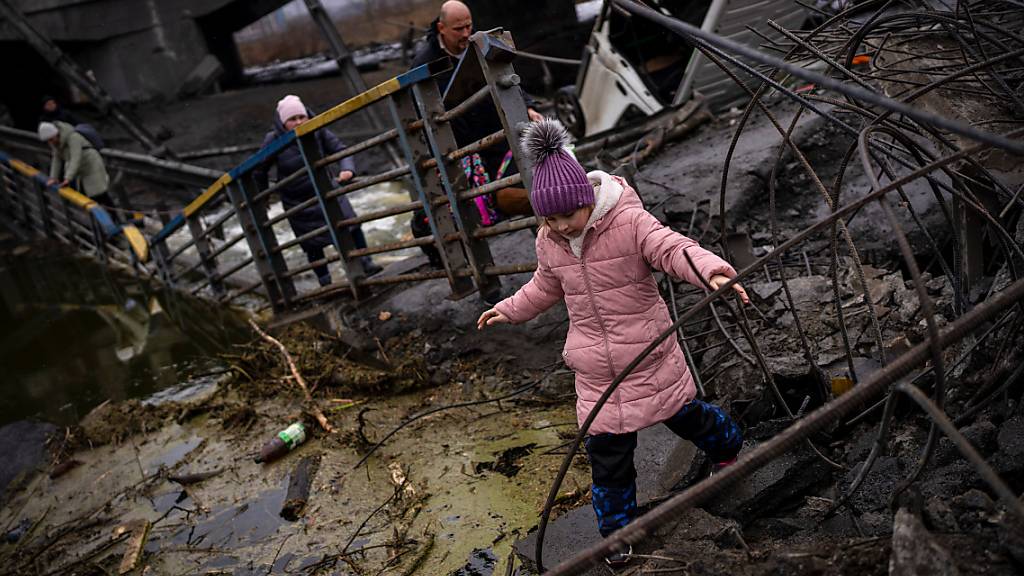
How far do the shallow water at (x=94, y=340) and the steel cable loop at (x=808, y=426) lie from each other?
546 centimetres

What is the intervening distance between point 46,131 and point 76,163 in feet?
1.93

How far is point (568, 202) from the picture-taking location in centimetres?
235

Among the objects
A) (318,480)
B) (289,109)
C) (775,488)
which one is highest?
(289,109)

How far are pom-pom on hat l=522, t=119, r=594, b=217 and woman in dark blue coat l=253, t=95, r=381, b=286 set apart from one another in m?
3.56

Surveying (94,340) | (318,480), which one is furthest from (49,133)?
(318,480)

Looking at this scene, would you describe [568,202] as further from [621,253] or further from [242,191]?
[242,191]

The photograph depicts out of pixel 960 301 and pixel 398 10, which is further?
pixel 398 10

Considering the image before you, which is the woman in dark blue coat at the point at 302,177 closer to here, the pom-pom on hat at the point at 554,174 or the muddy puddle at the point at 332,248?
the muddy puddle at the point at 332,248

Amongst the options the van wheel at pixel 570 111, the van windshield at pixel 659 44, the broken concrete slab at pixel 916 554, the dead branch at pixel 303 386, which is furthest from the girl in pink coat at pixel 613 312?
the van wheel at pixel 570 111

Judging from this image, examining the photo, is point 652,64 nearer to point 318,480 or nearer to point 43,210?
point 318,480

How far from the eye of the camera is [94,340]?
775cm

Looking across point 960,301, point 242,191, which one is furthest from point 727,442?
point 242,191

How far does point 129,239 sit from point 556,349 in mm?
6926

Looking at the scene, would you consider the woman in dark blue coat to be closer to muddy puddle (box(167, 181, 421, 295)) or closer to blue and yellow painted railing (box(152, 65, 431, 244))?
blue and yellow painted railing (box(152, 65, 431, 244))
